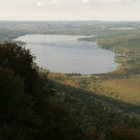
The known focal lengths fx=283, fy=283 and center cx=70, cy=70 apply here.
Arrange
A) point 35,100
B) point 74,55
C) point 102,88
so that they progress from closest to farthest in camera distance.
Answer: point 35,100 < point 102,88 < point 74,55

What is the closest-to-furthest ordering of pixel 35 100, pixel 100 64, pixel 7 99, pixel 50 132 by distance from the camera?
pixel 7 99, pixel 50 132, pixel 35 100, pixel 100 64

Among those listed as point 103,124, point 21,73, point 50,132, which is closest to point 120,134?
point 50,132

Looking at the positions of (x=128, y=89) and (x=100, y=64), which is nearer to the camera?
(x=128, y=89)

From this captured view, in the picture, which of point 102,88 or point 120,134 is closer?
point 120,134

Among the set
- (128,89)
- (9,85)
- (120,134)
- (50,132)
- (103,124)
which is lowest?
(128,89)

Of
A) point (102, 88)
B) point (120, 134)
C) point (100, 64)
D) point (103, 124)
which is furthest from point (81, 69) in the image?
point (120, 134)

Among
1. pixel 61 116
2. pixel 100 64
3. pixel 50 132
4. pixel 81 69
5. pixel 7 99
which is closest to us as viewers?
pixel 7 99

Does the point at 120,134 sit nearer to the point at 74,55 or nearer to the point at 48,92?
the point at 48,92

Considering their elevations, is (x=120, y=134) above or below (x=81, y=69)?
above

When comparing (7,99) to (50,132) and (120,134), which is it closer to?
(50,132)
